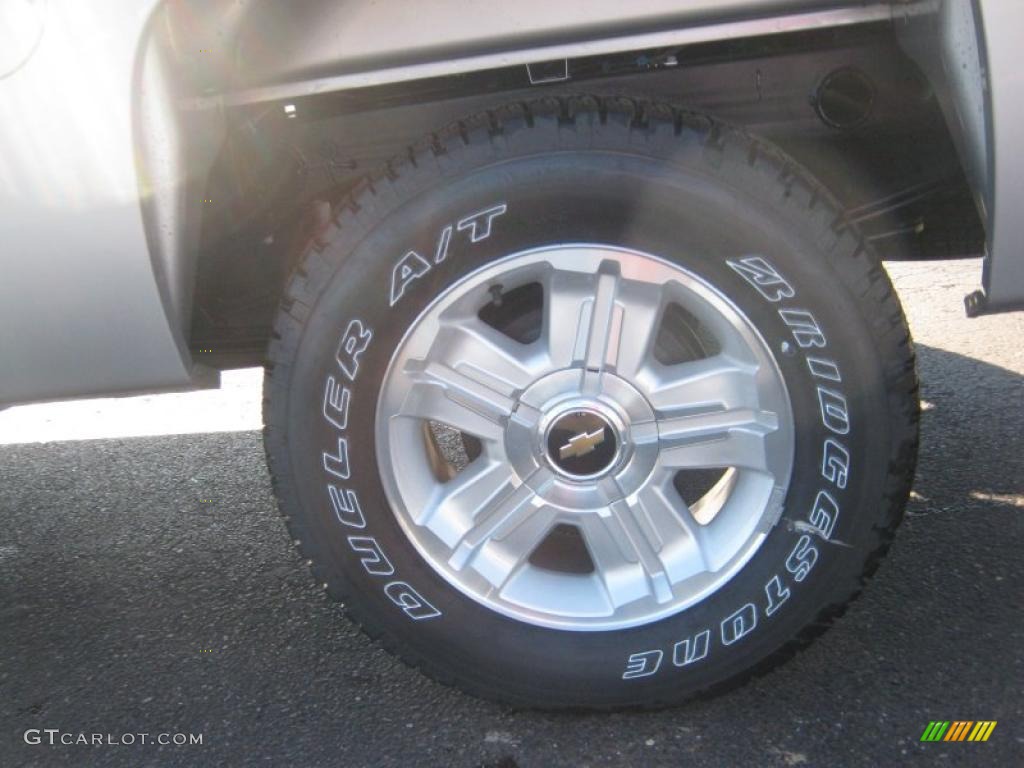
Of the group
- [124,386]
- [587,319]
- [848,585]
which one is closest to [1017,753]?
[848,585]

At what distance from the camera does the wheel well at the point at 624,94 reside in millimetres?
1967

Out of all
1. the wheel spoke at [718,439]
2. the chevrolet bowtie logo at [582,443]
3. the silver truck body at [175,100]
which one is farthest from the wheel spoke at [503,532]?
the silver truck body at [175,100]

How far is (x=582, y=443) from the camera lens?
1.87m

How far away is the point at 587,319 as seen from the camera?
1.83 meters

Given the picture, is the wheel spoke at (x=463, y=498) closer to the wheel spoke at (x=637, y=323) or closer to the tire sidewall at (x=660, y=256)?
the tire sidewall at (x=660, y=256)

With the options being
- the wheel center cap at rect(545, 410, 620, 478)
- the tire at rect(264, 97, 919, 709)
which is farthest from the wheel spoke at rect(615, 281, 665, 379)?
the wheel center cap at rect(545, 410, 620, 478)

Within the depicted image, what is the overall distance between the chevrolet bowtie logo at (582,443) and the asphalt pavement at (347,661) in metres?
0.55

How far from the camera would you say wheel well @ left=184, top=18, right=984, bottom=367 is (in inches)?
77.4

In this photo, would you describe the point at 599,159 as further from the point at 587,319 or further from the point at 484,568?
the point at 484,568

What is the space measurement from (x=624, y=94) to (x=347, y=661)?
4.43ft

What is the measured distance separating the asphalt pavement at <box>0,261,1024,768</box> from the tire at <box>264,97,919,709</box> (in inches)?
5.2

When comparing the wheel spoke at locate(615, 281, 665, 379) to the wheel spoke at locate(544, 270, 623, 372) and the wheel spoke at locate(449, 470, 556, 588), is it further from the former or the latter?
the wheel spoke at locate(449, 470, 556, 588)

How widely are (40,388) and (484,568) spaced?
91 centimetres

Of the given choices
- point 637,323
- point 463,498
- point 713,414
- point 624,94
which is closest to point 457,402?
point 463,498
